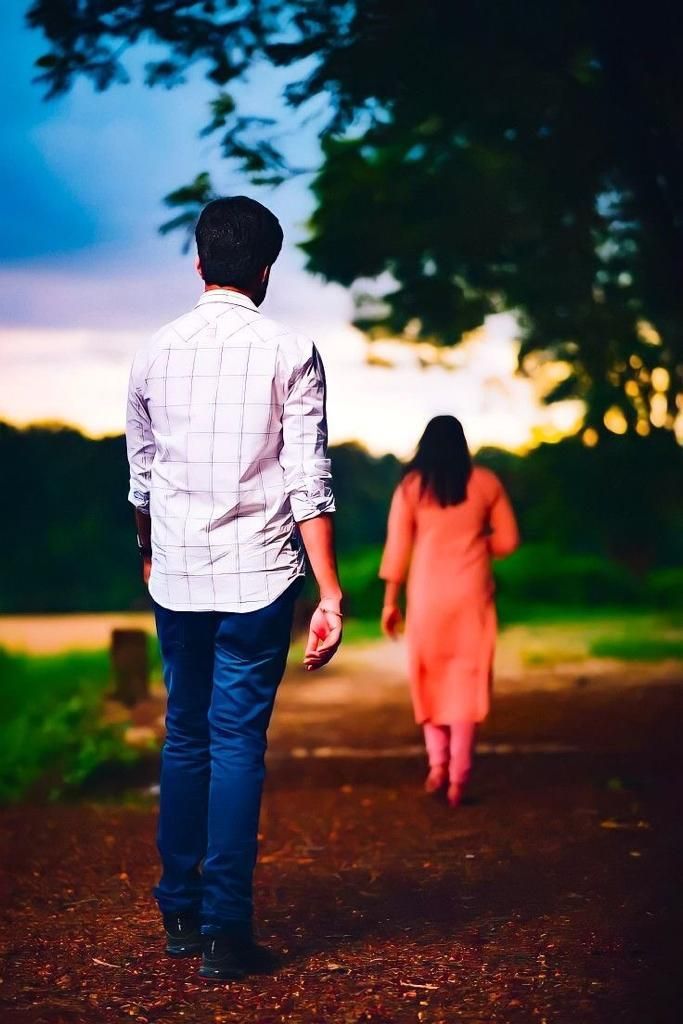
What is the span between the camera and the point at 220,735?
11.8 ft

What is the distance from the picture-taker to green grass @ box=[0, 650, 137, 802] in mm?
7230

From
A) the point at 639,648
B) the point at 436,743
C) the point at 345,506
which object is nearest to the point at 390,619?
the point at 436,743

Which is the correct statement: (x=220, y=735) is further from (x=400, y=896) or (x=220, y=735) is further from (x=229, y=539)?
(x=400, y=896)

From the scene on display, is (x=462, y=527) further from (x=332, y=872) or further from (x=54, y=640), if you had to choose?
(x=54, y=640)

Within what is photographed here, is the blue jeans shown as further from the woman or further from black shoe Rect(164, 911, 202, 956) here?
the woman

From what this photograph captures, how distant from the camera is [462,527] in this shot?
6.23 meters

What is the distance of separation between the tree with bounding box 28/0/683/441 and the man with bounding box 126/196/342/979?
307 cm

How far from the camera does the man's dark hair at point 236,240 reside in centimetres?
366

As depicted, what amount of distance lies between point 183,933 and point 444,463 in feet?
9.74

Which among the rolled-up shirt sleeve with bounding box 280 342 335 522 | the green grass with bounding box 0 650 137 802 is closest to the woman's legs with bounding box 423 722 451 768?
the green grass with bounding box 0 650 137 802

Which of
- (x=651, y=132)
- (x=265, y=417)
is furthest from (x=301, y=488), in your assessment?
(x=651, y=132)

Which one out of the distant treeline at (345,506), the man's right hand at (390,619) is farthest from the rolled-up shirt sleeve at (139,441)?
the distant treeline at (345,506)

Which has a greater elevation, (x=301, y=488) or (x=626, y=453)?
(x=626, y=453)

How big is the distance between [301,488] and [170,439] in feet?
1.40
